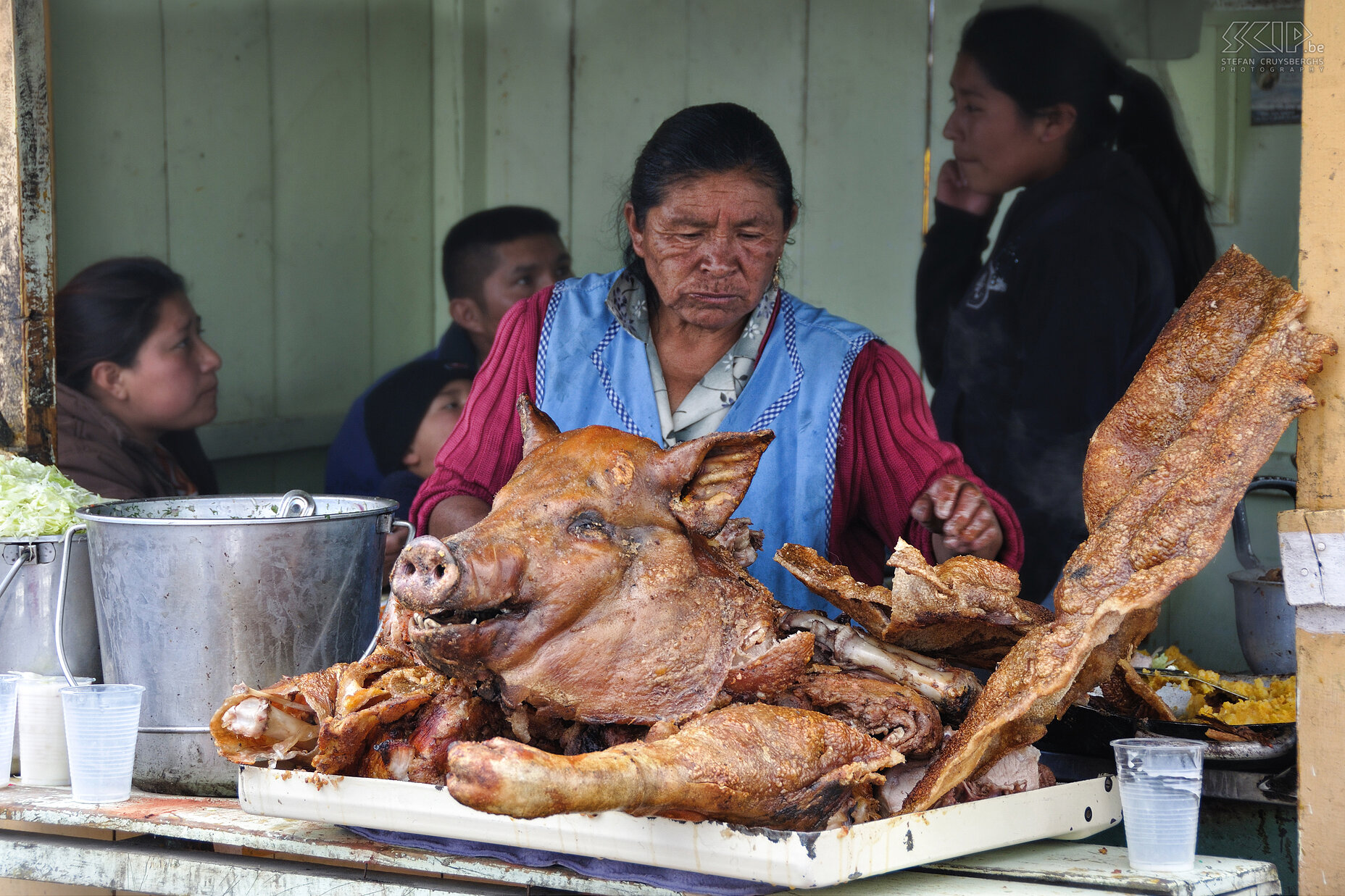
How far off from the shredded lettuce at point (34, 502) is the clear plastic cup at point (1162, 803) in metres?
1.94

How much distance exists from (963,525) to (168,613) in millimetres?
1359

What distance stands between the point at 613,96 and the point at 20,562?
3.36 metres

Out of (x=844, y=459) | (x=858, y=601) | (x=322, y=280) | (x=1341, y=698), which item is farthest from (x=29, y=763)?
(x=322, y=280)

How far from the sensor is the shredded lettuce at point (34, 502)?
2457mm

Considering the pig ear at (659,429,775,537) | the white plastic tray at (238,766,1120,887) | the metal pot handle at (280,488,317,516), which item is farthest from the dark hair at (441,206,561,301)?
the white plastic tray at (238,766,1120,887)

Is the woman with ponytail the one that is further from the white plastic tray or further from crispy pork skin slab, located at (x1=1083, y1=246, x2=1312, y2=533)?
the white plastic tray

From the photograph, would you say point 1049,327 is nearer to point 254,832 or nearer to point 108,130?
point 108,130

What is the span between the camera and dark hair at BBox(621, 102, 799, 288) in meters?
2.55

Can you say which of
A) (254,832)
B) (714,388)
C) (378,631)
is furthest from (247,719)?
(714,388)

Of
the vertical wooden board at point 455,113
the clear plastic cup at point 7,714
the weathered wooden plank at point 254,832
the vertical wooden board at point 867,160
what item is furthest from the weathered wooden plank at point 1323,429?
the vertical wooden board at point 455,113

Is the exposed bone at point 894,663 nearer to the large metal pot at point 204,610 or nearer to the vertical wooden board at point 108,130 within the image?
the large metal pot at point 204,610

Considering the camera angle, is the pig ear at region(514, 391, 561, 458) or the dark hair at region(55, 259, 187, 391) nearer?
the pig ear at region(514, 391, 561, 458)

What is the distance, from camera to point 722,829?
1.54 metres

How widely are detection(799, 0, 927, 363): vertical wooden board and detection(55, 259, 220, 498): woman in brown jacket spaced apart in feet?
7.50
